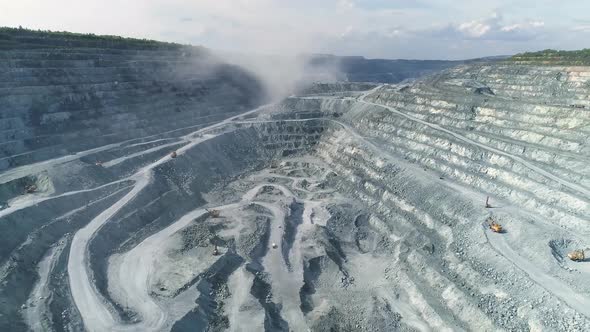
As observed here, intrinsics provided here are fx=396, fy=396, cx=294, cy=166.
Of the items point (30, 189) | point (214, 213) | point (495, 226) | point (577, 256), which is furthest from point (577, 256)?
point (30, 189)

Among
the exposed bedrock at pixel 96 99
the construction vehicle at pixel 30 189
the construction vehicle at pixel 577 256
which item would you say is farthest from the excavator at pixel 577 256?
the exposed bedrock at pixel 96 99

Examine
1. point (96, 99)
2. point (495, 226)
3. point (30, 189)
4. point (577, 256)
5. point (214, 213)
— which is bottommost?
point (214, 213)

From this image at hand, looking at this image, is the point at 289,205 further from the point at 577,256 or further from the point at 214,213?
the point at 577,256

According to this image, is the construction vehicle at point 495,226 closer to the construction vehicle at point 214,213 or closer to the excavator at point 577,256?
the excavator at point 577,256

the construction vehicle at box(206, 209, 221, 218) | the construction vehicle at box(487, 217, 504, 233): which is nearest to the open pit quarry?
the construction vehicle at box(206, 209, 221, 218)

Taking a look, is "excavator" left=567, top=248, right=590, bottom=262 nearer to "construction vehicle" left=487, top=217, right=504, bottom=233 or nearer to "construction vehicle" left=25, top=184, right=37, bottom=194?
"construction vehicle" left=487, top=217, right=504, bottom=233

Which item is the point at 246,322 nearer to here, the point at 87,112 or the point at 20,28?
the point at 87,112

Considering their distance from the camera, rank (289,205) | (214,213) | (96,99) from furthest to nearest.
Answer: (96,99)
(289,205)
(214,213)

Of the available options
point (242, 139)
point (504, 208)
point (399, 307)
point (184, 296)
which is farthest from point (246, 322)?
point (242, 139)
